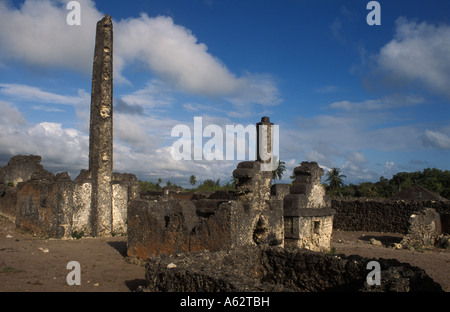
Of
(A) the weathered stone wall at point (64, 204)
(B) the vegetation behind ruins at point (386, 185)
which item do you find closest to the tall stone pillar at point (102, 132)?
(A) the weathered stone wall at point (64, 204)

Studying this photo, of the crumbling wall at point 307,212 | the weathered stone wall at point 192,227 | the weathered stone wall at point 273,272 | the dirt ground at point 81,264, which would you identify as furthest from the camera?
the crumbling wall at point 307,212

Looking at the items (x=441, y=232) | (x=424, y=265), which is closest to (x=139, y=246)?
(x=424, y=265)

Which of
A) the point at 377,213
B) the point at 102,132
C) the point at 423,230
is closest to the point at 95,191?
the point at 102,132

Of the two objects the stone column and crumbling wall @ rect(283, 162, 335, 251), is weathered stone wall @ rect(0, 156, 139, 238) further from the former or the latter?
crumbling wall @ rect(283, 162, 335, 251)

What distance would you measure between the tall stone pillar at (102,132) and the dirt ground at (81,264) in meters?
1.26

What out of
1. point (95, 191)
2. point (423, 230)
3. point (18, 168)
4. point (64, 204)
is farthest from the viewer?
point (18, 168)

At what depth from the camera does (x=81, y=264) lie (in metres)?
9.76

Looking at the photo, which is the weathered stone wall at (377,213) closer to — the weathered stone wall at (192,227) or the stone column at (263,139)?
the stone column at (263,139)

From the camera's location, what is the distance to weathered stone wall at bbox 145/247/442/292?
5.09 meters

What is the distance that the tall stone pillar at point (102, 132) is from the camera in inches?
622

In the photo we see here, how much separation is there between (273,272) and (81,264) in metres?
5.21

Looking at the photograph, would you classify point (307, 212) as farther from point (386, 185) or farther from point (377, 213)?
point (386, 185)
